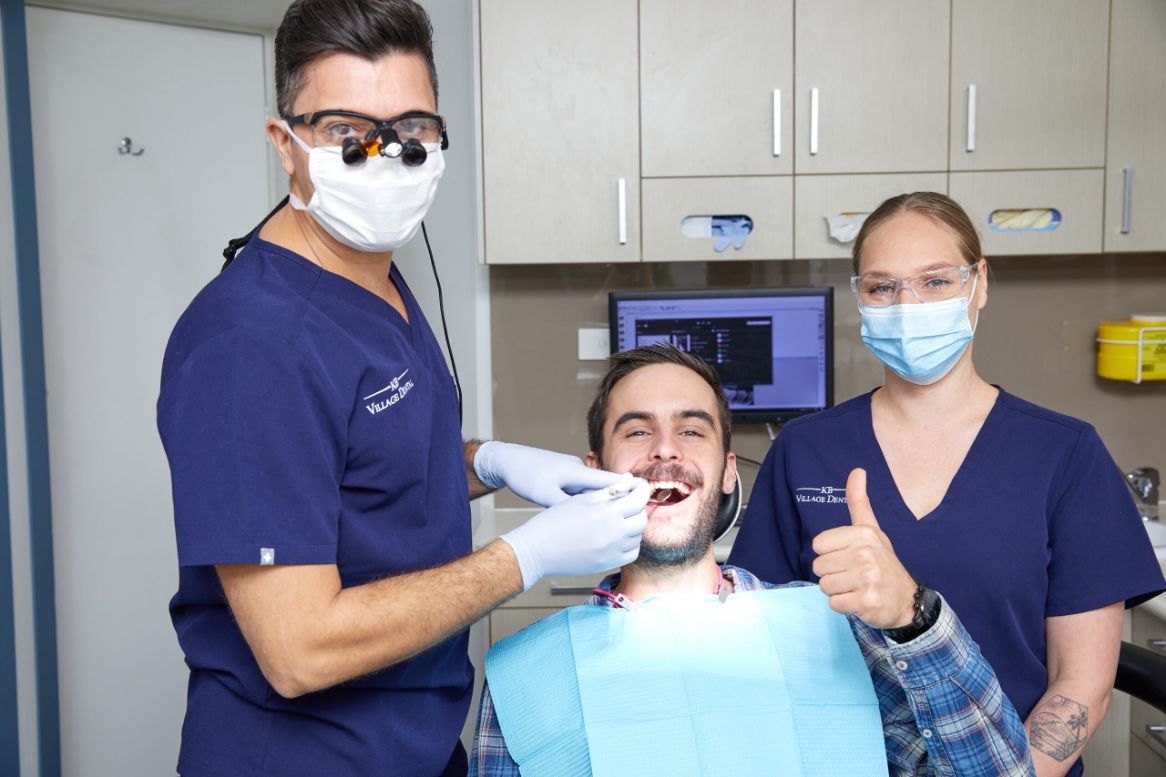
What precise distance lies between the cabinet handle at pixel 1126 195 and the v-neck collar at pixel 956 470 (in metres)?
1.35

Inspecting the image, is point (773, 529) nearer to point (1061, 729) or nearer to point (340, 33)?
point (1061, 729)

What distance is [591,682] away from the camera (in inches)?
56.9

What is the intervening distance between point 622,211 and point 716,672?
1549mm

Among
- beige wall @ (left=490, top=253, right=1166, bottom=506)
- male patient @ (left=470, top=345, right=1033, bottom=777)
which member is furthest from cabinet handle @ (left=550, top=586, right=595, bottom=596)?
male patient @ (left=470, top=345, right=1033, bottom=777)

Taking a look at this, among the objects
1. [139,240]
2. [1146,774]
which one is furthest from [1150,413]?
[139,240]

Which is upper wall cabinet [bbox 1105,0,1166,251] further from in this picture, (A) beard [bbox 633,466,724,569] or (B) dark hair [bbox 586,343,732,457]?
(A) beard [bbox 633,466,724,569]

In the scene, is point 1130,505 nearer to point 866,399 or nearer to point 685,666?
point 866,399

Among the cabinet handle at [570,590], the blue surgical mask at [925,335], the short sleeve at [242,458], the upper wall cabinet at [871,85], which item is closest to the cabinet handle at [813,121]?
the upper wall cabinet at [871,85]

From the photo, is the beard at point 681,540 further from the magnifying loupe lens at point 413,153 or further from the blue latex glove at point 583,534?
the magnifying loupe lens at point 413,153

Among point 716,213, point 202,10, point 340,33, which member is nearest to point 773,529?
point 340,33

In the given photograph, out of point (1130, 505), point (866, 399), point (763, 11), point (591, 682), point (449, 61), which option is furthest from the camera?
point (449, 61)

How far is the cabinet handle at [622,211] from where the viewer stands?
8.91ft

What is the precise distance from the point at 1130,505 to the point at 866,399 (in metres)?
0.44

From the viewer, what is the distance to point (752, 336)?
292cm
